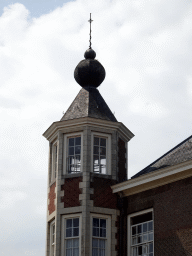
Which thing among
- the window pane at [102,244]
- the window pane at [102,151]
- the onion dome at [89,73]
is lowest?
the window pane at [102,244]

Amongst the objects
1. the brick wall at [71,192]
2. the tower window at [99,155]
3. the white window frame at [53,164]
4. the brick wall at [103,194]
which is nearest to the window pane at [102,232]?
the brick wall at [103,194]

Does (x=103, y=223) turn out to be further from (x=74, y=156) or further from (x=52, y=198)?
(x=74, y=156)

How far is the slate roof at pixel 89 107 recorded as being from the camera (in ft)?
66.4

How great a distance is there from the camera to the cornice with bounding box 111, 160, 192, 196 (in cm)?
1714

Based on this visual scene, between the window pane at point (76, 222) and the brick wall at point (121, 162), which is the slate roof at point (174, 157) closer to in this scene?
the brick wall at point (121, 162)

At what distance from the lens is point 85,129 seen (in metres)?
19.6

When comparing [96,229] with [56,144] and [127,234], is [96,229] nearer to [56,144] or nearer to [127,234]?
[127,234]

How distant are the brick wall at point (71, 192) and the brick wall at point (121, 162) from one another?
5.31 ft

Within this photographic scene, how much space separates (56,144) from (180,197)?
5.28 meters

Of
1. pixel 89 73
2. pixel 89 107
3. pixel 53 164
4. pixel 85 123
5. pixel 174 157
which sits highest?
pixel 89 73

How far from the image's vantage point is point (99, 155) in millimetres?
19656

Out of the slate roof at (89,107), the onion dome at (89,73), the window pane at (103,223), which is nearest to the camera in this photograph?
the window pane at (103,223)

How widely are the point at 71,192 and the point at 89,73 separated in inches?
197

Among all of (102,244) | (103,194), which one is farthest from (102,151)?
(102,244)
